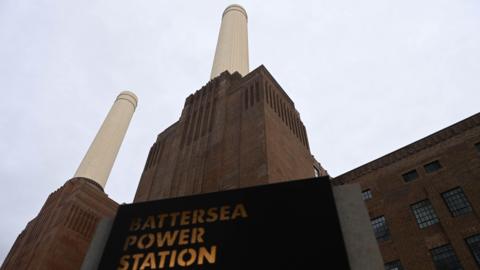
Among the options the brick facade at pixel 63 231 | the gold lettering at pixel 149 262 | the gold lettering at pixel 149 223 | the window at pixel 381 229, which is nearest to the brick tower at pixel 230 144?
the gold lettering at pixel 149 223

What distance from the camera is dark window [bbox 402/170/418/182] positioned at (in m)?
29.9

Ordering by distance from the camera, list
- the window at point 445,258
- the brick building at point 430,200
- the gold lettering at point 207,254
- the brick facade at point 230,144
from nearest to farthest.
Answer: the gold lettering at point 207,254 < the brick facade at point 230,144 < the window at point 445,258 < the brick building at point 430,200

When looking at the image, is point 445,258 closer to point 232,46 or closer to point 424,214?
point 424,214

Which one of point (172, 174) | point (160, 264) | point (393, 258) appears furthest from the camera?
point (393, 258)

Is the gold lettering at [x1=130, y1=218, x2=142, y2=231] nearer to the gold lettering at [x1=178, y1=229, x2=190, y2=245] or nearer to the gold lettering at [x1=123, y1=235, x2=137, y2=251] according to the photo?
the gold lettering at [x1=123, y1=235, x2=137, y2=251]

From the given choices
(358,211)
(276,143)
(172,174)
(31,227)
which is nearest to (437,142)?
(276,143)

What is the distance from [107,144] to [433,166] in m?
50.0

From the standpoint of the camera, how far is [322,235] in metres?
8.76

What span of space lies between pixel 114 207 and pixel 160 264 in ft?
121

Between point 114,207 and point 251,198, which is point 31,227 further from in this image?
point 251,198

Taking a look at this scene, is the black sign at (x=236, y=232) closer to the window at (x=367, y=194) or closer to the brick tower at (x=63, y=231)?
the window at (x=367, y=194)

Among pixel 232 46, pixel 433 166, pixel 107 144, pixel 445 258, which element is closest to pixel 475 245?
pixel 445 258

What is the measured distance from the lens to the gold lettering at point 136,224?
1063cm

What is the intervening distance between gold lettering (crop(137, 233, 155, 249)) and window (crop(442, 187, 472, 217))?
24.4 metres
